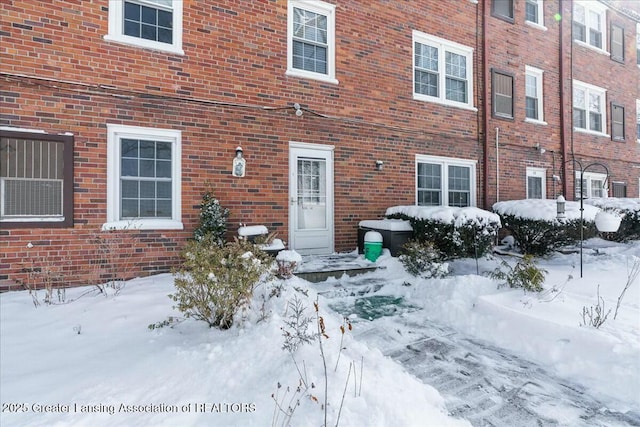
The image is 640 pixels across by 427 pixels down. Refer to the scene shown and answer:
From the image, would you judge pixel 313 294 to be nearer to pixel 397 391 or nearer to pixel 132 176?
pixel 397 391

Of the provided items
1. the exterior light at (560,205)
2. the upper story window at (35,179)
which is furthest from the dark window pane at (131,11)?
the exterior light at (560,205)

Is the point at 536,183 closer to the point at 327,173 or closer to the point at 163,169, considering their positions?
A: the point at 327,173

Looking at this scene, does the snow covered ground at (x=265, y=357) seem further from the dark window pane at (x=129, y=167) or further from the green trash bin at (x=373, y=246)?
the dark window pane at (x=129, y=167)

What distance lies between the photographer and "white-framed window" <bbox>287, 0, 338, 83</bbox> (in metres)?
7.17

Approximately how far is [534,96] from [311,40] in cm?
773

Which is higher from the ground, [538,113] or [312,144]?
[538,113]

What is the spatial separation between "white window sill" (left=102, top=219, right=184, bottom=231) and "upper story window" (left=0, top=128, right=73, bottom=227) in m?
0.56

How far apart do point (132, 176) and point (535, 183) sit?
11.1 metres

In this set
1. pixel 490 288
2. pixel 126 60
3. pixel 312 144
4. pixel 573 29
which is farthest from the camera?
pixel 573 29

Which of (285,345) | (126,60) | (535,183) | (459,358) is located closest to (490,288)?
(459,358)

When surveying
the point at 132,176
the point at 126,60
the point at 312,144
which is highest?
the point at 126,60

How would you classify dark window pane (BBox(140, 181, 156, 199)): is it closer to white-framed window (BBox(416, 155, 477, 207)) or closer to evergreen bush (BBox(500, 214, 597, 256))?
white-framed window (BBox(416, 155, 477, 207))

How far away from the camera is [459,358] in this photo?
337 cm

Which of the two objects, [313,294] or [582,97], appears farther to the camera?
[582,97]
